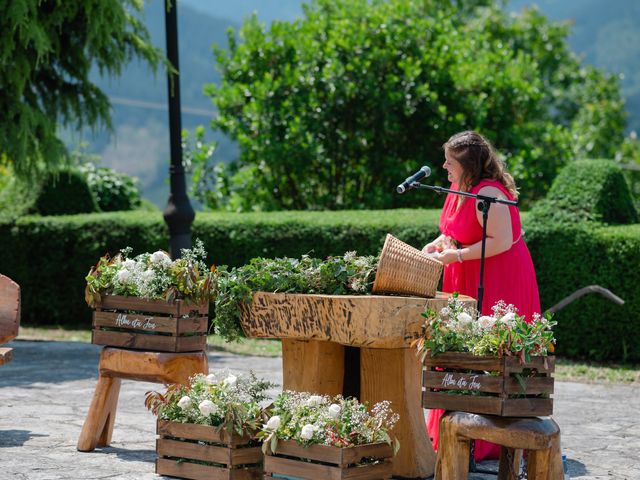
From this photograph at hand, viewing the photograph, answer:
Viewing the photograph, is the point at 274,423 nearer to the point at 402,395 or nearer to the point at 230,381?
the point at 230,381

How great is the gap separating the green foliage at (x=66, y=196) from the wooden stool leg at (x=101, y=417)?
8097 mm

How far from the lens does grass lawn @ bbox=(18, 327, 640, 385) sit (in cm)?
980

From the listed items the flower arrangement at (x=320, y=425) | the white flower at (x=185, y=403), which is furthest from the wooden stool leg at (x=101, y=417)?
the flower arrangement at (x=320, y=425)

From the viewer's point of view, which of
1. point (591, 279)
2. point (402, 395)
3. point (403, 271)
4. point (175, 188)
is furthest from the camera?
point (175, 188)

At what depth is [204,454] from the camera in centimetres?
513

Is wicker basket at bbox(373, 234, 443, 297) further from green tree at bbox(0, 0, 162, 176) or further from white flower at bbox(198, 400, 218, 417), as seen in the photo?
green tree at bbox(0, 0, 162, 176)

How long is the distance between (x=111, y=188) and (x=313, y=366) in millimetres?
10753

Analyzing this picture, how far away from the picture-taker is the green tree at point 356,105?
50.2 feet

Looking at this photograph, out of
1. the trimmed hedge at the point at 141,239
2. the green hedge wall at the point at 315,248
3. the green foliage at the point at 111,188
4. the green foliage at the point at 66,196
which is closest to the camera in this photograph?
the green hedge wall at the point at 315,248

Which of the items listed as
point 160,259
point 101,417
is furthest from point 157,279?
point 101,417

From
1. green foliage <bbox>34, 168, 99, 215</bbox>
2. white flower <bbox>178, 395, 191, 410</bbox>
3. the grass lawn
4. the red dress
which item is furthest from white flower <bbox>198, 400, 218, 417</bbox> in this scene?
A: green foliage <bbox>34, 168, 99, 215</bbox>

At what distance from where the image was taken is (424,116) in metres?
15.8

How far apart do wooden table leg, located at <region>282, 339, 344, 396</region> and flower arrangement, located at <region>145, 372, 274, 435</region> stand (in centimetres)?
33

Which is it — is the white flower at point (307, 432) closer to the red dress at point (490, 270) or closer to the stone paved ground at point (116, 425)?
the stone paved ground at point (116, 425)
